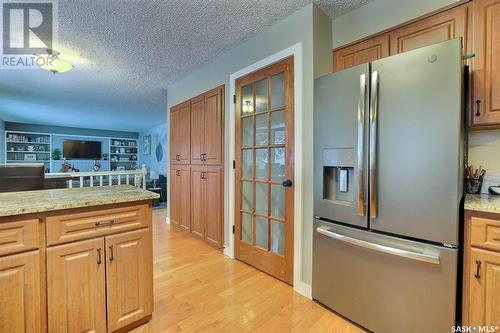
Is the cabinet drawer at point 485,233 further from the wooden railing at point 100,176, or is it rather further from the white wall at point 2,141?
the white wall at point 2,141

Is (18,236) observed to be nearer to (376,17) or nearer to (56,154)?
(376,17)

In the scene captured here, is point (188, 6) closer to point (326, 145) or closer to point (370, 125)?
point (326, 145)

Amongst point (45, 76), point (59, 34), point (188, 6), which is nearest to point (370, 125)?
point (188, 6)

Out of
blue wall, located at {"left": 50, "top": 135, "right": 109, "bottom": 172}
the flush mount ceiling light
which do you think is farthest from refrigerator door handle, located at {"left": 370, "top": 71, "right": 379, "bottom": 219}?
blue wall, located at {"left": 50, "top": 135, "right": 109, "bottom": 172}

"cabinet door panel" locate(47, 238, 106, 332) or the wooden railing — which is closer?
"cabinet door panel" locate(47, 238, 106, 332)

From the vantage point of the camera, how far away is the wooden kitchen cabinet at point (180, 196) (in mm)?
3492

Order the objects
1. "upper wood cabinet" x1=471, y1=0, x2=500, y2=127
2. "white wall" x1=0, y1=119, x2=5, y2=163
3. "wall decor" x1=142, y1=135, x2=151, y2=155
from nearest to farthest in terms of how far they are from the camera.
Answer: "upper wood cabinet" x1=471, y1=0, x2=500, y2=127, "white wall" x1=0, y1=119, x2=5, y2=163, "wall decor" x1=142, y1=135, x2=151, y2=155

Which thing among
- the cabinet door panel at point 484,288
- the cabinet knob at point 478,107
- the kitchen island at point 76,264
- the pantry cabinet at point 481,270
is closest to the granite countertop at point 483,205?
the pantry cabinet at point 481,270

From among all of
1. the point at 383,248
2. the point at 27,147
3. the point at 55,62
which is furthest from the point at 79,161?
the point at 383,248

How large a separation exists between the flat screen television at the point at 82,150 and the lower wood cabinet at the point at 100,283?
8.71m

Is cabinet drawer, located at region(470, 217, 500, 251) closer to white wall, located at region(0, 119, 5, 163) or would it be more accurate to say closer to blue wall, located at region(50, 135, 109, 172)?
blue wall, located at region(50, 135, 109, 172)

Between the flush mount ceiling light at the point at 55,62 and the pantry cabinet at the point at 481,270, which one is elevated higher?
the flush mount ceiling light at the point at 55,62

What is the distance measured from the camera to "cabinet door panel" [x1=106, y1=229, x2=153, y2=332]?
138 centimetres

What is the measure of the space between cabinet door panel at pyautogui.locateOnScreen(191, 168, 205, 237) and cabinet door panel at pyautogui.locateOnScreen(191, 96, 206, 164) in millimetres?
191
